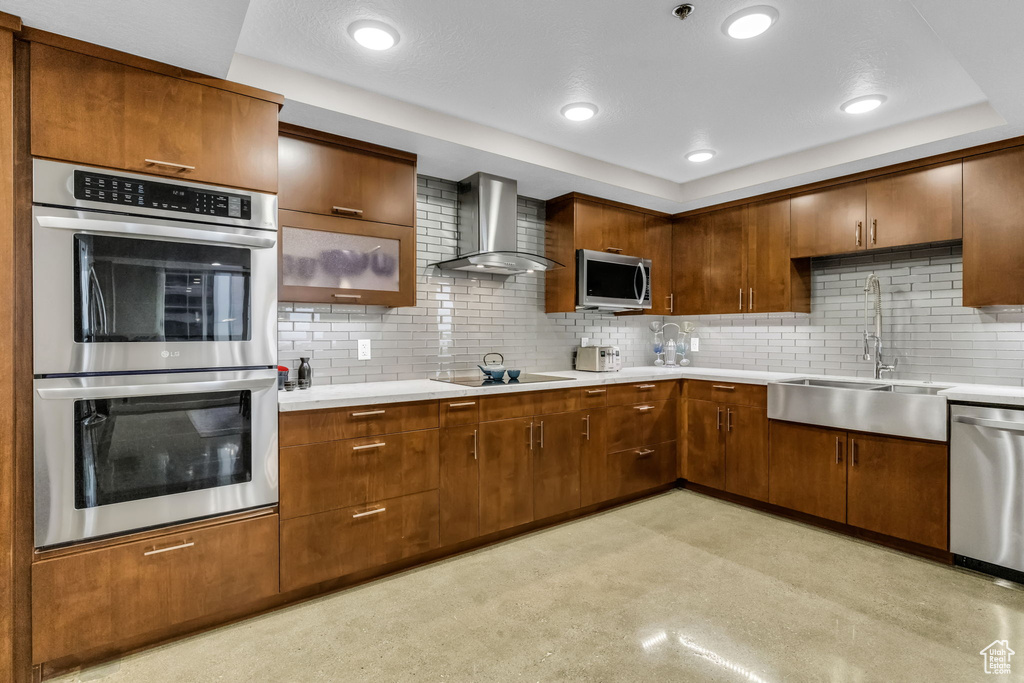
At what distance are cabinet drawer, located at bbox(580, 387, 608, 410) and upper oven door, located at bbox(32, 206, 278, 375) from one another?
6.53 ft

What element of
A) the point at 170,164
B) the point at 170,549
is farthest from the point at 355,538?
the point at 170,164

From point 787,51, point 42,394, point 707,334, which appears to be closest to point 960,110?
point 787,51

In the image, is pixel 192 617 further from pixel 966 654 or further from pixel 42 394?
pixel 966 654

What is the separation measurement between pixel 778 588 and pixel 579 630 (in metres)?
1.09

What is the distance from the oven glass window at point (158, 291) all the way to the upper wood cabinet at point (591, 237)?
233 cm

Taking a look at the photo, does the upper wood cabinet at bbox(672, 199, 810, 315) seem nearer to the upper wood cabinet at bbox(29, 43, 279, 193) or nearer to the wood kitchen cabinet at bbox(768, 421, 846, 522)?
the wood kitchen cabinet at bbox(768, 421, 846, 522)

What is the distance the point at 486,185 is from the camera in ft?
11.4

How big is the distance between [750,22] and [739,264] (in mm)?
2467

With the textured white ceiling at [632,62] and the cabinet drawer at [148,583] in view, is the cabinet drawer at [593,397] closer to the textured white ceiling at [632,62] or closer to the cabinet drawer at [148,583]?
the textured white ceiling at [632,62]

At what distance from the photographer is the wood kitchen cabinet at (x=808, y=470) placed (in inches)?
128

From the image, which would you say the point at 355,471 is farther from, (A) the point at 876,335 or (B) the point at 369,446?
(A) the point at 876,335

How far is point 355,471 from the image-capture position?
2.56m

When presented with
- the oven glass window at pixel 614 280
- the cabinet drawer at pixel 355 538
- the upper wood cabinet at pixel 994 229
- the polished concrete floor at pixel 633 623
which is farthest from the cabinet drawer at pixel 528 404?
the upper wood cabinet at pixel 994 229

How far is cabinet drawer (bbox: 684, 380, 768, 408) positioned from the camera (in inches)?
145
